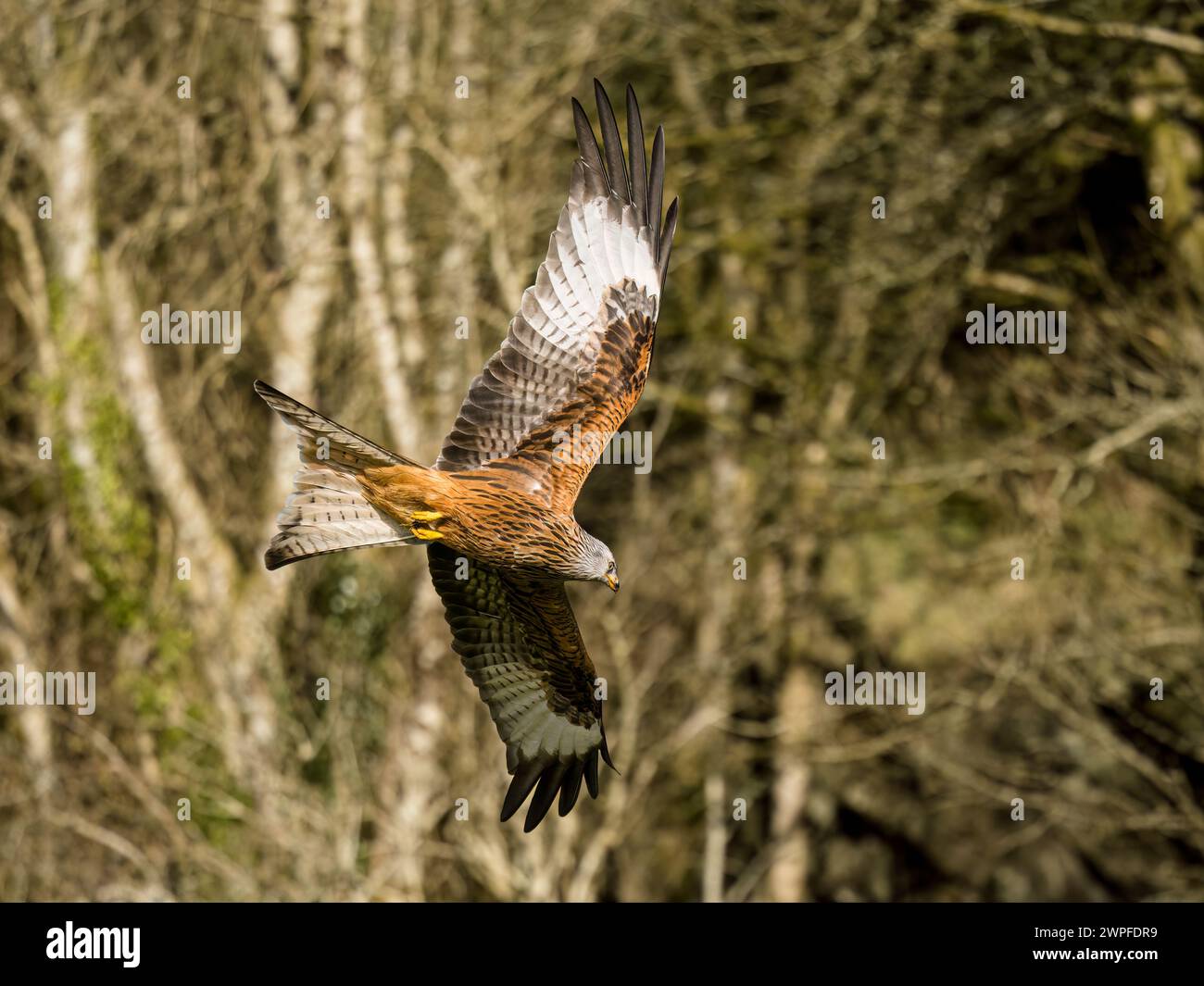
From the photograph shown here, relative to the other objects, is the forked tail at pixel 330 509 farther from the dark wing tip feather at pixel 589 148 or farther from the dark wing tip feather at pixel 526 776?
the dark wing tip feather at pixel 589 148

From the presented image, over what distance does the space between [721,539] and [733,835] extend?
11.5 ft

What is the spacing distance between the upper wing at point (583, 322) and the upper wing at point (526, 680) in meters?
0.58

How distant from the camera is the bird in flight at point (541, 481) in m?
6.89

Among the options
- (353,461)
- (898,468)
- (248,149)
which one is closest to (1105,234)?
(898,468)

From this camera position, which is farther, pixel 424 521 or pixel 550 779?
pixel 550 779

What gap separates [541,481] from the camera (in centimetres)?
728

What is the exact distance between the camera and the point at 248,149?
49.6 feet

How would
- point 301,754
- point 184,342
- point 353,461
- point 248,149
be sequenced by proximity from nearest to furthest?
point 353,461, point 301,754, point 184,342, point 248,149

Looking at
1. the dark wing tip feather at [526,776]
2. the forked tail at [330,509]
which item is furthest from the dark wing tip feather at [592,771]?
→ the forked tail at [330,509]

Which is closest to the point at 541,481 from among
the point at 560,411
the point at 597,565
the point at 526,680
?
the point at 560,411

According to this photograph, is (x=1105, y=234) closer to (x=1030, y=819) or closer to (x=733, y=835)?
(x=1030, y=819)

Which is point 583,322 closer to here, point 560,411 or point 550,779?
point 560,411

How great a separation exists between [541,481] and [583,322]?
2.79 ft

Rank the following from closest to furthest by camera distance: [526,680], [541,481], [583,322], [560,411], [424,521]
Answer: [424,521]
[541,481]
[560,411]
[583,322]
[526,680]
